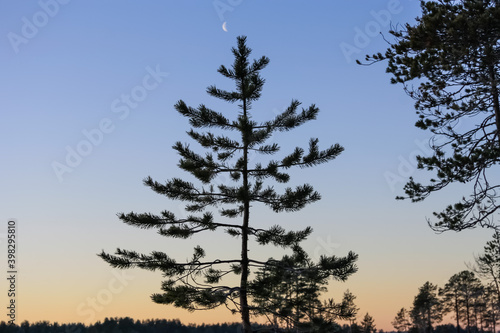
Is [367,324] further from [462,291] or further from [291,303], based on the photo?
[291,303]

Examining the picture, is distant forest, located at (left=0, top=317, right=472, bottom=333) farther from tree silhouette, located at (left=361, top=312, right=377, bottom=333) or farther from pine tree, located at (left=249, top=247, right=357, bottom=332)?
pine tree, located at (left=249, top=247, right=357, bottom=332)

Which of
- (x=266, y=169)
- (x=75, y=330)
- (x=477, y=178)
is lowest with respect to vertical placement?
(x=75, y=330)

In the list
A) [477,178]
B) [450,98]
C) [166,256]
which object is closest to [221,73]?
[166,256]

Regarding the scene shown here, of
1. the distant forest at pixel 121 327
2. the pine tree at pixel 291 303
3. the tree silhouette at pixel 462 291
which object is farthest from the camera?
the distant forest at pixel 121 327

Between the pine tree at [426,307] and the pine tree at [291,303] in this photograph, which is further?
the pine tree at [426,307]

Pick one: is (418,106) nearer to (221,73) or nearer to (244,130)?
(244,130)

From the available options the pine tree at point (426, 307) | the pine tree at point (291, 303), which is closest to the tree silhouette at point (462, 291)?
the pine tree at point (426, 307)

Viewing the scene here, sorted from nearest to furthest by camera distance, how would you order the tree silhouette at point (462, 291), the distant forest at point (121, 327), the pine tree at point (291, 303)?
the pine tree at point (291, 303), the tree silhouette at point (462, 291), the distant forest at point (121, 327)

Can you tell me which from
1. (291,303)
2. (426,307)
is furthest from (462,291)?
(291,303)

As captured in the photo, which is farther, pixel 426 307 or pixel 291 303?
pixel 426 307

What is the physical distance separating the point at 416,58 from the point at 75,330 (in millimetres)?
115610

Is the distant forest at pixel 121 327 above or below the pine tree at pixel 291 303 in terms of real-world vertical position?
below

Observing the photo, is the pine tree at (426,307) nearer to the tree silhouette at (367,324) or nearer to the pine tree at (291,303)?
the tree silhouette at (367,324)

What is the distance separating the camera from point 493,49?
1294 cm
